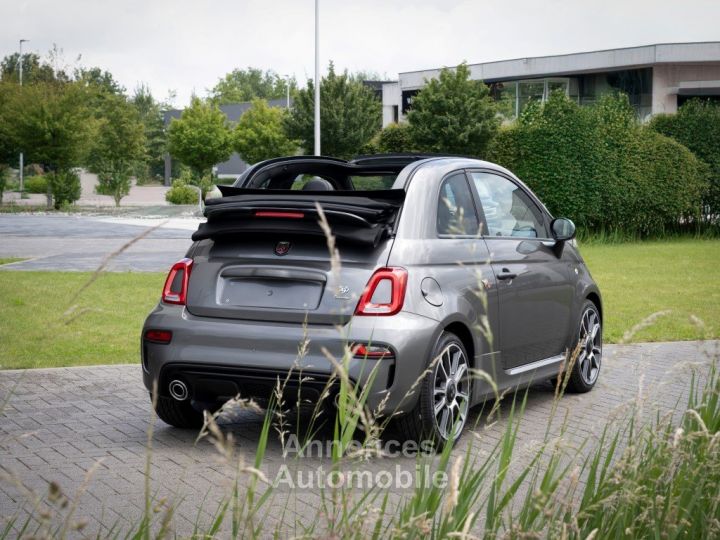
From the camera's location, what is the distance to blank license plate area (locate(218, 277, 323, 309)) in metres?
5.83

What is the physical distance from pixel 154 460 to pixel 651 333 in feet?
22.9

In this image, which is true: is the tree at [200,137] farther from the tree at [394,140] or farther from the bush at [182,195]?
the tree at [394,140]

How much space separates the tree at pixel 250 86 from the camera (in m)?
135

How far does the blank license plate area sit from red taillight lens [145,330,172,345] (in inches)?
14.0

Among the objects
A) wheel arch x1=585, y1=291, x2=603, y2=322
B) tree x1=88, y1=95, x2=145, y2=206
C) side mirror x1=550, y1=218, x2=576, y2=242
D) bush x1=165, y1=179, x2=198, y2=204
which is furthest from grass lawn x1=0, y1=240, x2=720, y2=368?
tree x1=88, y1=95, x2=145, y2=206

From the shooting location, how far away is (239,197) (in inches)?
244

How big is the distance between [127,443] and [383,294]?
6.20ft

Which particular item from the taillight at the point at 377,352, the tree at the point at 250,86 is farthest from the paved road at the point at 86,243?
the tree at the point at 250,86

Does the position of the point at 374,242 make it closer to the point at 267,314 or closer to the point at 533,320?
the point at 267,314

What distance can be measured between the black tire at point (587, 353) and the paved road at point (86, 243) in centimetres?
717

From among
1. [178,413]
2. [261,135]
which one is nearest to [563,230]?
[178,413]

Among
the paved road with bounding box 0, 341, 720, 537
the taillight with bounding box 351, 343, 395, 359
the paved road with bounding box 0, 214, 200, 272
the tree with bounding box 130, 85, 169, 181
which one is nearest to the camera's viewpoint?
the paved road with bounding box 0, 341, 720, 537

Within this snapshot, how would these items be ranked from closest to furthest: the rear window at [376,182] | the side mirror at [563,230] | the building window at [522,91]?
the rear window at [376,182] < the side mirror at [563,230] < the building window at [522,91]

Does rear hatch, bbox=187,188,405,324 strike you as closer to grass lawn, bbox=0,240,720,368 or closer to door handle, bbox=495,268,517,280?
grass lawn, bbox=0,240,720,368
